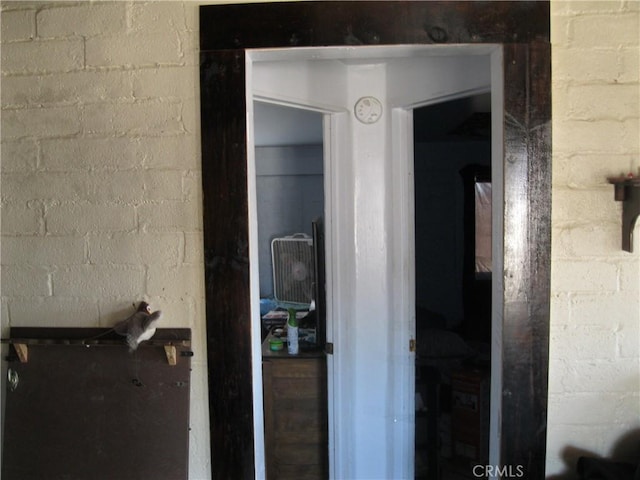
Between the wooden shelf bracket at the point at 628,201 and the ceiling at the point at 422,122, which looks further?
the ceiling at the point at 422,122

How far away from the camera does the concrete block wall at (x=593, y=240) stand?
40.6 inches

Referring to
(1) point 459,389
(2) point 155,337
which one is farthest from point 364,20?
(1) point 459,389

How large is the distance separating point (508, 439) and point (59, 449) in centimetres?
125

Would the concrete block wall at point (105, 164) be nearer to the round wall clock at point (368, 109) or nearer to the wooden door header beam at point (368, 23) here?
the wooden door header beam at point (368, 23)

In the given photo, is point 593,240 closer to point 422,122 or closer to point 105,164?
point 105,164

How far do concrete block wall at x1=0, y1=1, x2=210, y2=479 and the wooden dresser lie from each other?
33.2 inches

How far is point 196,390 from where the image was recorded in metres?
1.11

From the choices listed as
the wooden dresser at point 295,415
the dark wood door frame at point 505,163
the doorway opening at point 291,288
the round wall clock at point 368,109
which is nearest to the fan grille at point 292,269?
the doorway opening at point 291,288

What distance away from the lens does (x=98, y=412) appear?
1.10 m

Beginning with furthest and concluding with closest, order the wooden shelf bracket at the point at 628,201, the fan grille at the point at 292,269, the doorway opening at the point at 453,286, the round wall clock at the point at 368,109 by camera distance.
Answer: the fan grille at the point at 292,269, the doorway opening at the point at 453,286, the round wall clock at the point at 368,109, the wooden shelf bracket at the point at 628,201

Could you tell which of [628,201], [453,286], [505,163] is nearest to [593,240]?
[628,201]

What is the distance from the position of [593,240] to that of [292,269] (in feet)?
6.24

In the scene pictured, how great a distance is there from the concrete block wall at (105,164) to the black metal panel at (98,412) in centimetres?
5

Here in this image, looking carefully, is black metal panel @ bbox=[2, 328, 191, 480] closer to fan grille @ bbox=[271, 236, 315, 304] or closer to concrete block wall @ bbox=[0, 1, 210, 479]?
concrete block wall @ bbox=[0, 1, 210, 479]
